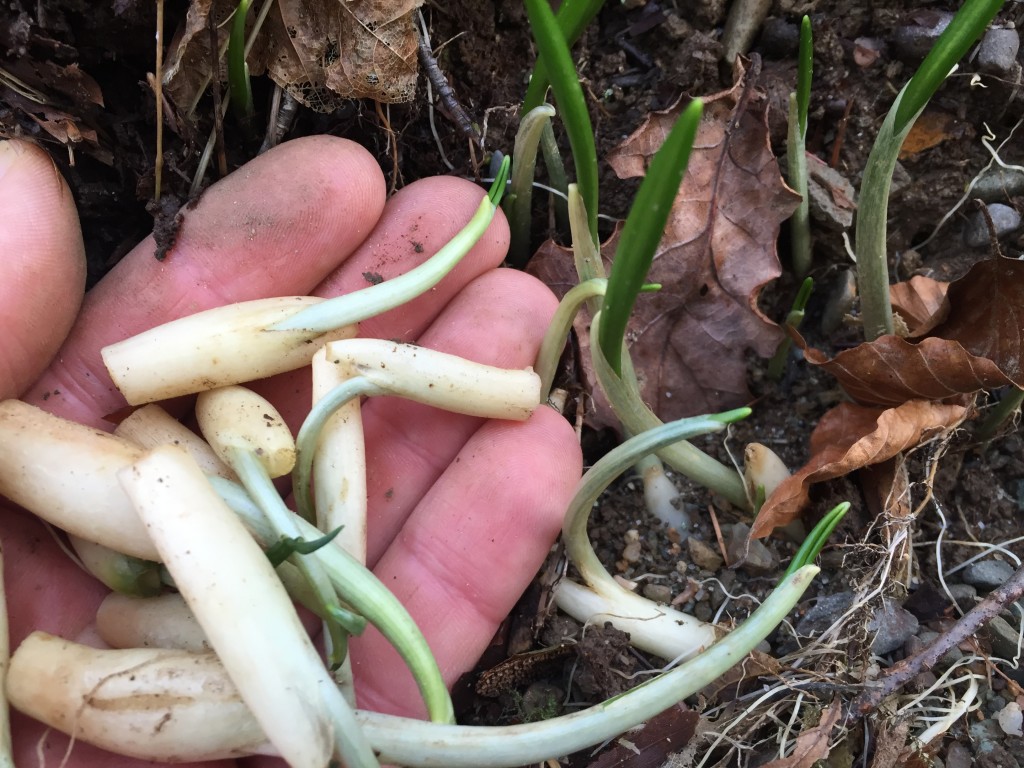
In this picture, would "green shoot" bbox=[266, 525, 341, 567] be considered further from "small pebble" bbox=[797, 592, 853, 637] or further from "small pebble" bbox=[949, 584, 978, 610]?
"small pebble" bbox=[949, 584, 978, 610]

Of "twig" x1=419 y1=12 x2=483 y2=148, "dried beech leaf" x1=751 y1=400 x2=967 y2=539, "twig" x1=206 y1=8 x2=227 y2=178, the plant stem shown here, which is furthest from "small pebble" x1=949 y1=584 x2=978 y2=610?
"twig" x1=206 y1=8 x2=227 y2=178

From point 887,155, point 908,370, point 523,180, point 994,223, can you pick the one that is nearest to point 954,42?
point 887,155

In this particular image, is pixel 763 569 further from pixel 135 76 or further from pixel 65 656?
pixel 135 76

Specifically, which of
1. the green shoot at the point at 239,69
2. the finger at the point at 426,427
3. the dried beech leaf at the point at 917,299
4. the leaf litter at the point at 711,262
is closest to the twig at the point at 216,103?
the green shoot at the point at 239,69

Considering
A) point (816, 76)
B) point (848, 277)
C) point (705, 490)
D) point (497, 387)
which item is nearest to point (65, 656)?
point (497, 387)

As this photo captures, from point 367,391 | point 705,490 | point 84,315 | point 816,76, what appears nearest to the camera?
point 367,391

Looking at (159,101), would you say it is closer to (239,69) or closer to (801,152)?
(239,69)
